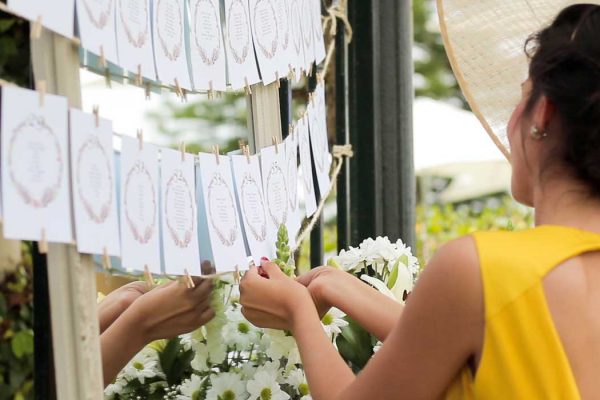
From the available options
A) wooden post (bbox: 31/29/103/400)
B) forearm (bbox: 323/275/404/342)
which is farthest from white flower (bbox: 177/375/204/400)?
wooden post (bbox: 31/29/103/400)

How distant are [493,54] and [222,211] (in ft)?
2.19

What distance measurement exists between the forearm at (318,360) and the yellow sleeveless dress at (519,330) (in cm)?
24

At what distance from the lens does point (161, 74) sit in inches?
55.5

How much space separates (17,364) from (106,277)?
1.56 ft

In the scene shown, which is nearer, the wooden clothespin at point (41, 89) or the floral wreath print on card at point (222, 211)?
the wooden clothespin at point (41, 89)

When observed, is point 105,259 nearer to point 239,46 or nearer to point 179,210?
point 179,210

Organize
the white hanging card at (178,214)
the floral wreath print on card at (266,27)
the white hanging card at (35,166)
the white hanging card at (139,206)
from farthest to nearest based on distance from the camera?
the floral wreath print on card at (266,27), the white hanging card at (178,214), the white hanging card at (139,206), the white hanging card at (35,166)

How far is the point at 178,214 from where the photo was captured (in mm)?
1439

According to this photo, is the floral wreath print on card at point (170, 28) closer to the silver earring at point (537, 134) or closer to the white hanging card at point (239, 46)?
the white hanging card at point (239, 46)

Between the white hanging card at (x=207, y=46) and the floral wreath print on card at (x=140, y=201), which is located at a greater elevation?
the white hanging card at (x=207, y=46)

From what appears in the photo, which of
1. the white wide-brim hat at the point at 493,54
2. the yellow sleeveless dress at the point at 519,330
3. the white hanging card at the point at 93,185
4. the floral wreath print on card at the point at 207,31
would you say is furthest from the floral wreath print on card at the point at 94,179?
the white wide-brim hat at the point at 493,54

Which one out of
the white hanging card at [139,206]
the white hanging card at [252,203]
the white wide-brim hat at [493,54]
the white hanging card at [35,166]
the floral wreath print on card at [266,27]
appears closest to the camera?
the white hanging card at [35,166]

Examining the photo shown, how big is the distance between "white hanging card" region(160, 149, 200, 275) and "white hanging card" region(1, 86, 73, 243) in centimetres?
24

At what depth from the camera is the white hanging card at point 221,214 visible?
154cm
